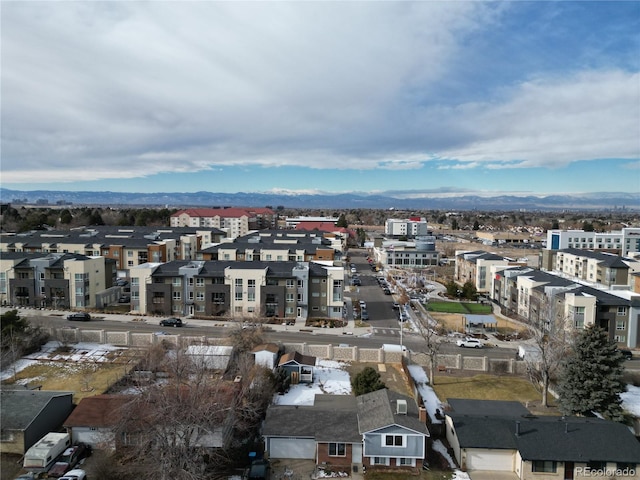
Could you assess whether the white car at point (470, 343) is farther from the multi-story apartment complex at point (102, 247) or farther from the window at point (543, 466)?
the multi-story apartment complex at point (102, 247)

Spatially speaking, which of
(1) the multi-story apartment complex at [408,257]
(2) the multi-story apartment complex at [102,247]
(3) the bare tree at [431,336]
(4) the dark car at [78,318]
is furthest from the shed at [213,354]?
(1) the multi-story apartment complex at [408,257]

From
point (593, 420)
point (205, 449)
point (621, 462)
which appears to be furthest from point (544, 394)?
point (205, 449)

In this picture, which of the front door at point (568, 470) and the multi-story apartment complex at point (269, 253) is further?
the multi-story apartment complex at point (269, 253)

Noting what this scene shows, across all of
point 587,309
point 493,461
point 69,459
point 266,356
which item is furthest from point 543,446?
point 587,309

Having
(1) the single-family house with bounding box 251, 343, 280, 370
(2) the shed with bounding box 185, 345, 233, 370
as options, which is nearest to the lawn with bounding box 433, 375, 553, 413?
(1) the single-family house with bounding box 251, 343, 280, 370

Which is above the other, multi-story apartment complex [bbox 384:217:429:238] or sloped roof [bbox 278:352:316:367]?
multi-story apartment complex [bbox 384:217:429:238]

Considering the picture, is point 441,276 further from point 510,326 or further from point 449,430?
point 449,430

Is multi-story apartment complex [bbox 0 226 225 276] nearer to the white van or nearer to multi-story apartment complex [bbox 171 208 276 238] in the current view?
the white van
